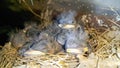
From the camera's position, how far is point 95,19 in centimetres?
389

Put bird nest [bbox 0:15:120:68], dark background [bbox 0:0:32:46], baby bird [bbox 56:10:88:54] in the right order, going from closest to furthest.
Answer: bird nest [bbox 0:15:120:68] < baby bird [bbox 56:10:88:54] < dark background [bbox 0:0:32:46]

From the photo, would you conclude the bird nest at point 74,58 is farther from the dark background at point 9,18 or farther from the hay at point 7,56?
the dark background at point 9,18

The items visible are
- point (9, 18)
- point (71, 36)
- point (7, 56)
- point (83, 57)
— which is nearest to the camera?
point (83, 57)

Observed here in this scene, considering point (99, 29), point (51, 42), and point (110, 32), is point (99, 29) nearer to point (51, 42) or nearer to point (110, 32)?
point (110, 32)

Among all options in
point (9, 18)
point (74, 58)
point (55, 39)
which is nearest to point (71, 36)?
point (55, 39)

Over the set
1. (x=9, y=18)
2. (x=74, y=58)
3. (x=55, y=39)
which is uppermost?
(x=9, y=18)

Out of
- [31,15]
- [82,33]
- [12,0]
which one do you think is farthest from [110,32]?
[12,0]

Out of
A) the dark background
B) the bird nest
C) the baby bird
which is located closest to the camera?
the bird nest

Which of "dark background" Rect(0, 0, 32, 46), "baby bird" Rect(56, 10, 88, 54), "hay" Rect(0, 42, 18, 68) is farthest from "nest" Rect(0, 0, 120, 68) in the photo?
"dark background" Rect(0, 0, 32, 46)

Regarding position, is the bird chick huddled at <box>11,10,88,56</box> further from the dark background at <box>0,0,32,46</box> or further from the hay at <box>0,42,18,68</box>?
the dark background at <box>0,0,32,46</box>

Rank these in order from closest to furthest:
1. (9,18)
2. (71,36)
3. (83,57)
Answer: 1. (83,57)
2. (71,36)
3. (9,18)

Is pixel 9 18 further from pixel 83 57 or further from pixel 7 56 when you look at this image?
pixel 83 57

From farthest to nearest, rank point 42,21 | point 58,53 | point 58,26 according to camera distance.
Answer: point 42,21 → point 58,26 → point 58,53

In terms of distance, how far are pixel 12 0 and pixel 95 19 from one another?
1.42m
